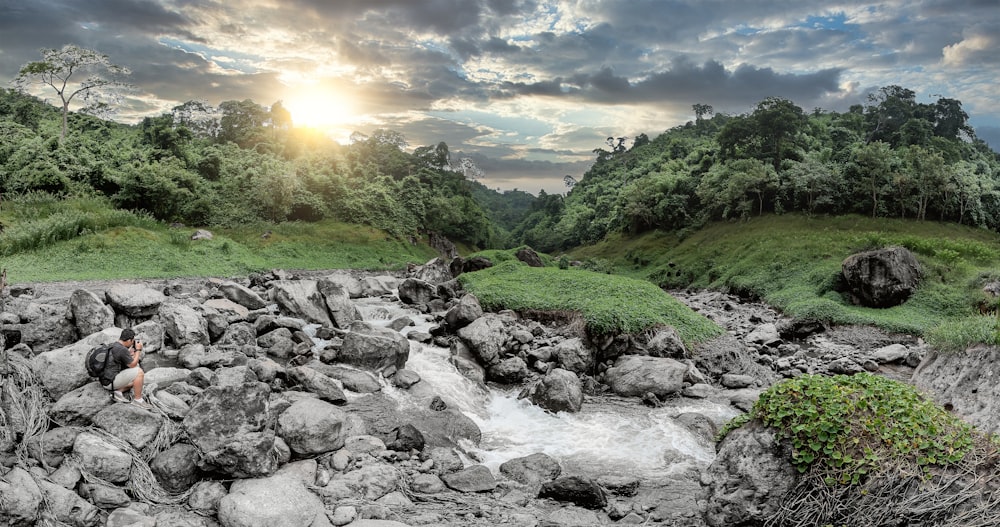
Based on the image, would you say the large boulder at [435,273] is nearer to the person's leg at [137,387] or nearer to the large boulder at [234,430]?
the person's leg at [137,387]

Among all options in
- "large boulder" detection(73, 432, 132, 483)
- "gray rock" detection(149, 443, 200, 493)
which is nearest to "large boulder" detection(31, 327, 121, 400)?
"large boulder" detection(73, 432, 132, 483)

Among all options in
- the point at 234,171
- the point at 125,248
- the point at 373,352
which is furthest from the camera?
the point at 234,171

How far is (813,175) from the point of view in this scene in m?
49.6

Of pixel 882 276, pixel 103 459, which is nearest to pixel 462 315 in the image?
pixel 103 459

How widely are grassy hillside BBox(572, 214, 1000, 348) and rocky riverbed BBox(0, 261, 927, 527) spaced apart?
6670 mm

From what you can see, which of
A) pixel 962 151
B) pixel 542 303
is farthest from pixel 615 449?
pixel 962 151

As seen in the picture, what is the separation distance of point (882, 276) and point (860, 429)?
25282mm

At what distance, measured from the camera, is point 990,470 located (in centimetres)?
671

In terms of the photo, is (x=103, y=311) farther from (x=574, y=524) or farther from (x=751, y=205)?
(x=751, y=205)

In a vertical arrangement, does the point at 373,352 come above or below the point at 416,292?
above

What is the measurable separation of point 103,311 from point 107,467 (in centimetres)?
565

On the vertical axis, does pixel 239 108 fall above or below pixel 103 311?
above

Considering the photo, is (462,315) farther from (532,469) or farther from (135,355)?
(135,355)

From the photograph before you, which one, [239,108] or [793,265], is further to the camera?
[239,108]
